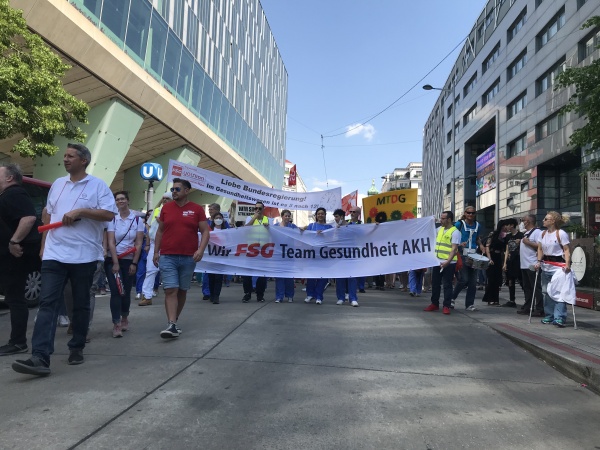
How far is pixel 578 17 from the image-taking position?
25.0m

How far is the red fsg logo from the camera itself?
898 cm

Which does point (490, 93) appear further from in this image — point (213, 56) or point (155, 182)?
point (155, 182)

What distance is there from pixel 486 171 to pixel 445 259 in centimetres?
3731

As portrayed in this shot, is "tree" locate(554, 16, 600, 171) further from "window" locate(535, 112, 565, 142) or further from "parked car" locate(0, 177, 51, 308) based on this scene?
"window" locate(535, 112, 565, 142)

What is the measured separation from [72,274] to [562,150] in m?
28.5

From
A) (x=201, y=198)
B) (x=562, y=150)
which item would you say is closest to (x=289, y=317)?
(x=562, y=150)

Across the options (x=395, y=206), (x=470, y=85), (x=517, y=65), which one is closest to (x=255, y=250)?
(x=395, y=206)

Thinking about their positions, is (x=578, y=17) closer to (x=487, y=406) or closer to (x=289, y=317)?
(x=289, y=317)

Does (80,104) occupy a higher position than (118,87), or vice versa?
(118,87)

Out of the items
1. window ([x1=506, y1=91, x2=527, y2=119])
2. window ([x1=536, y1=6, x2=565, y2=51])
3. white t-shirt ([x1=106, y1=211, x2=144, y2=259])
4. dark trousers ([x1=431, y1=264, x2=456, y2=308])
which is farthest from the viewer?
window ([x1=506, y1=91, x2=527, y2=119])

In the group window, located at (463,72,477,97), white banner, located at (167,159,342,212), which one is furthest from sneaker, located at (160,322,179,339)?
window, located at (463,72,477,97)

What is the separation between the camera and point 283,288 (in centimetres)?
872

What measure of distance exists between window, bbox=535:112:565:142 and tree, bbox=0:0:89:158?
1012 inches

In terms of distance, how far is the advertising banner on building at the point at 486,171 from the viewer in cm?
3975
